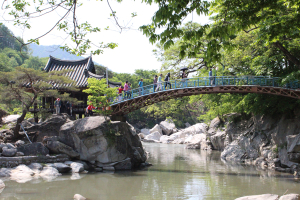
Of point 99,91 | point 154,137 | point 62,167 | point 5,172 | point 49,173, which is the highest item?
point 99,91

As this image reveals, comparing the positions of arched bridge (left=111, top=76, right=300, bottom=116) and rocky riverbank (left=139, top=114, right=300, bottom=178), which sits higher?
arched bridge (left=111, top=76, right=300, bottom=116)

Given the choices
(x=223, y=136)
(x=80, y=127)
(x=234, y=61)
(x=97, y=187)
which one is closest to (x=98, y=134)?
Result: (x=80, y=127)

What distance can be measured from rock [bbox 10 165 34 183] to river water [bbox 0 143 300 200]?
16.7 inches

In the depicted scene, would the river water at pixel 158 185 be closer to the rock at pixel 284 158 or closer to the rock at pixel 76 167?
the rock at pixel 76 167

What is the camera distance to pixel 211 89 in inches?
689

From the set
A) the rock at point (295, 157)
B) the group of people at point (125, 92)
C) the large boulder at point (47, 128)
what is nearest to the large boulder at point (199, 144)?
the group of people at point (125, 92)

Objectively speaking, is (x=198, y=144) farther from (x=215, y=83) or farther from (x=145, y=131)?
(x=145, y=131)

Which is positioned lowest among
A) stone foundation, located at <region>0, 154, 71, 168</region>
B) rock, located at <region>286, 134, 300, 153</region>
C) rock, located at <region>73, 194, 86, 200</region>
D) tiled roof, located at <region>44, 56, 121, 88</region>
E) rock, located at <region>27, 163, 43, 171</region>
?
rock, located at <region>73, 194, 86, 200</region>

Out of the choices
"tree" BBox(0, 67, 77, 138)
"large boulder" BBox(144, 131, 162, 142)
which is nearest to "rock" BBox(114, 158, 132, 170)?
"tree" BBox(0, 67, 77, 138)

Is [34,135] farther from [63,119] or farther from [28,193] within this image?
[28,193]

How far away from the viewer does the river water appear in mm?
9992

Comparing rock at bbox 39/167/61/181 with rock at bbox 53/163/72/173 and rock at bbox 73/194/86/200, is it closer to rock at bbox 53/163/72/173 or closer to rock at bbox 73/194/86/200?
rock at bbox 53/163/72/173

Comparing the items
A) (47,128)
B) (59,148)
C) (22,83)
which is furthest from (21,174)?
(22,83)

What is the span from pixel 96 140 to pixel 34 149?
123 inches
